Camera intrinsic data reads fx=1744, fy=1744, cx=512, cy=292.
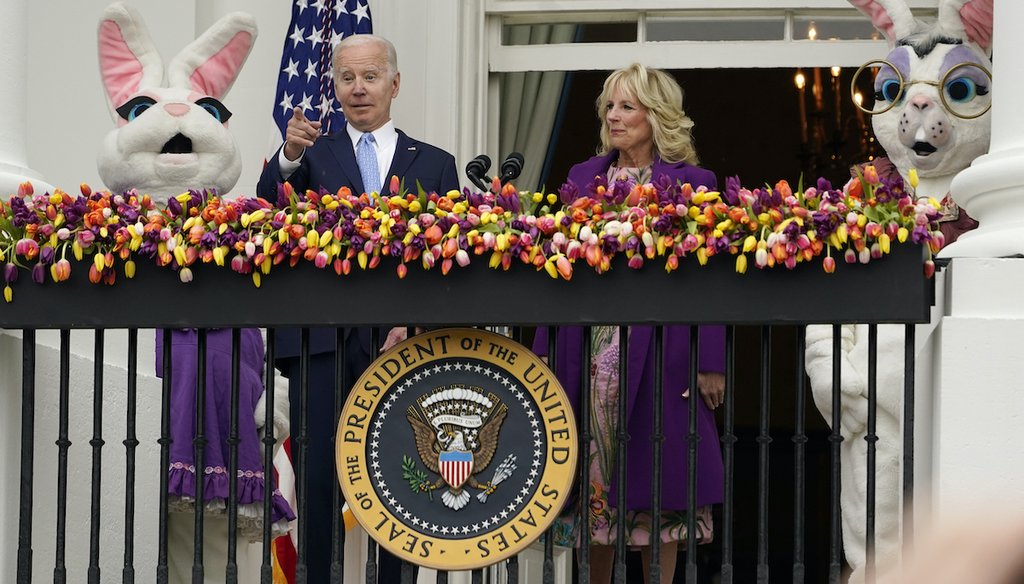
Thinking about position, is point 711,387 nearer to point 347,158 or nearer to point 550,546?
point 550,546

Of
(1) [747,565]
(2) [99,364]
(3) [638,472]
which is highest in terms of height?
(2) [99,364]

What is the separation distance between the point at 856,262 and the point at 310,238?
4.58 ft

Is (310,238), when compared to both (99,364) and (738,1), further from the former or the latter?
(738,1)

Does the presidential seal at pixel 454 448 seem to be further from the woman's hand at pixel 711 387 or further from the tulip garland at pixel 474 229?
the woman's hand at pixel 711 387

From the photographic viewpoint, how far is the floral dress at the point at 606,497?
5438mm

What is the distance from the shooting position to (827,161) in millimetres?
11414

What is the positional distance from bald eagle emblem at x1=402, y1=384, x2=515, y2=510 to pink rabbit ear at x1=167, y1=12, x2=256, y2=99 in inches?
87.5

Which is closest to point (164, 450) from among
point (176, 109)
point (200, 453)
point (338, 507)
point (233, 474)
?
point (200, 453)

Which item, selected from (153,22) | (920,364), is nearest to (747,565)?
(153,22)

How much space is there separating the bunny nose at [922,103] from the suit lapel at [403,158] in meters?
1.77

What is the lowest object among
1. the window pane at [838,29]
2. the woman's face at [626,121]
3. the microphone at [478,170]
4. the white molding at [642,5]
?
the microphone at [478,170]

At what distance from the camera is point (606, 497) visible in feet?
17.9

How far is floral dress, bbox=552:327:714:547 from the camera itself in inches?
214

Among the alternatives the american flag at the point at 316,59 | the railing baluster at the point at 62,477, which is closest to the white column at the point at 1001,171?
the railing baluster at the point at 62,477
